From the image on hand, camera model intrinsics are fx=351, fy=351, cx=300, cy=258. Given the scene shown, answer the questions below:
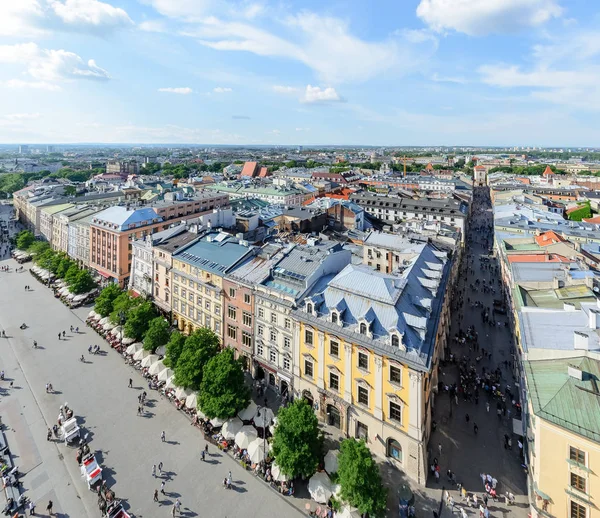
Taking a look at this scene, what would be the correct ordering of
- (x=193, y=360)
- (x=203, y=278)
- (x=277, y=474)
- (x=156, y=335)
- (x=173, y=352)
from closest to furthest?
(x=277, y=474) < (x=193, y=360) < (x=173, y=352) < (x=156, y=335) < (x=203, y=278)

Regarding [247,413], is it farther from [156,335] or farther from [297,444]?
[156,335]

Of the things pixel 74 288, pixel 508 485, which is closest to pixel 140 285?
pixel 74 288

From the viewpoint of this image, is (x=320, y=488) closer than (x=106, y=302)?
Yes

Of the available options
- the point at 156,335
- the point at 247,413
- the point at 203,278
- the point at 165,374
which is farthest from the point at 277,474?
the point at 203,278

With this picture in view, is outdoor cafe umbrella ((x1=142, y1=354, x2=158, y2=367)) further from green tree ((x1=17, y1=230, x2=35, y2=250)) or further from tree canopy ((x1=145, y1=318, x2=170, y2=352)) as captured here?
green tree ((x1=17, y1=230, x2=35, y2=250))

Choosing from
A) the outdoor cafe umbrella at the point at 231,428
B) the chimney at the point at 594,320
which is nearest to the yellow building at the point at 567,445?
the chimney at the point at 594,320

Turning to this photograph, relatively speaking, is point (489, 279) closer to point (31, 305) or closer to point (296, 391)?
point (296, 391)
